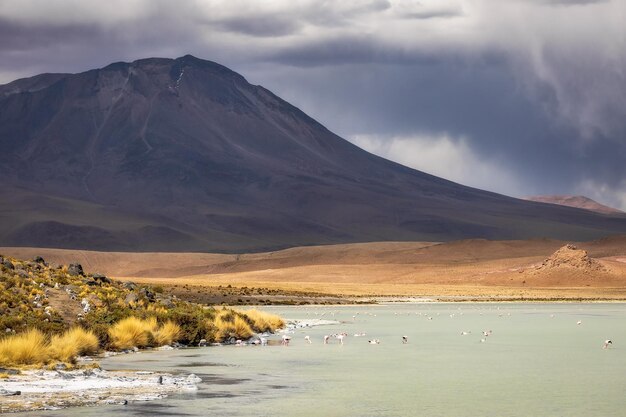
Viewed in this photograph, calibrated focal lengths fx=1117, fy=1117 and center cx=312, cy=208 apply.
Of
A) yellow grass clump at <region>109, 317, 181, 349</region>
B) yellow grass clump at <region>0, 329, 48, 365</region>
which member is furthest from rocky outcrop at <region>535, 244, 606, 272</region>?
yellow grass clump at <region>0, 329, 48, 365</region>

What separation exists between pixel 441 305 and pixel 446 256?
7696 centimetres

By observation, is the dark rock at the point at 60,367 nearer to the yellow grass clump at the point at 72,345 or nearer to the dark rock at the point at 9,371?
the yellow grass clump at the point at 72,345

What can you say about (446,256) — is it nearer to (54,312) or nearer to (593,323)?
(593,323)

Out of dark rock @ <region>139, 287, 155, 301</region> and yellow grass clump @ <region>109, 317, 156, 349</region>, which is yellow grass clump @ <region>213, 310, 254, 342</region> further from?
dark rock @ <region>139, 287, 155, 301</region>

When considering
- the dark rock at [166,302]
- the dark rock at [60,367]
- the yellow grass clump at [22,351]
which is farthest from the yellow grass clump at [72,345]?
the dark rock at [166,302]

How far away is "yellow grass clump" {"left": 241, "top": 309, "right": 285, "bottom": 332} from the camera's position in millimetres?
40719

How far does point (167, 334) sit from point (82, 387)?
40.3 ft

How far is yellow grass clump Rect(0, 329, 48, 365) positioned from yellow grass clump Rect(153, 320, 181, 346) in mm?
7686

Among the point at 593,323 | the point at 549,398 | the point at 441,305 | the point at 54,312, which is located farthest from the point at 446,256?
the point at 549,398

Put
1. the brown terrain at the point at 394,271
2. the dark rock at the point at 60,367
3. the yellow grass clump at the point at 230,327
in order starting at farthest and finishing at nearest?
the brown terrain at the point at 394,271 → the yellow grass clump at the point at 230,327 → the dark rock at the point at 60,367

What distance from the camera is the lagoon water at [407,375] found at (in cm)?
1972

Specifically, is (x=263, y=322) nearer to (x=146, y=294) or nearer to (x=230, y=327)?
(x=146, y=294)

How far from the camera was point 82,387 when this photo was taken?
69.8 feet

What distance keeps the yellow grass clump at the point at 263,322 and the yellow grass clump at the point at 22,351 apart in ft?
51.1
